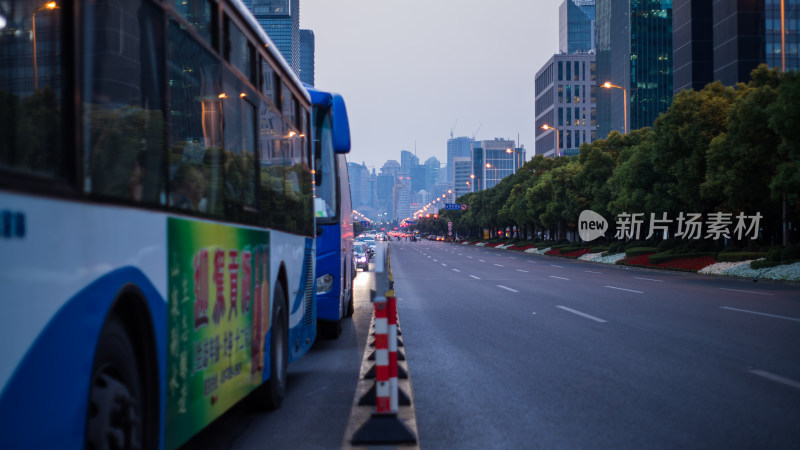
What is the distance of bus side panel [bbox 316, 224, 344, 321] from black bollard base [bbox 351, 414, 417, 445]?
585 centimetres

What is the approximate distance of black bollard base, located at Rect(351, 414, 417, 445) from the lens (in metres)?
5.68

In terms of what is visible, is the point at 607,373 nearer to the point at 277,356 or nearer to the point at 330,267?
the point at 277,356

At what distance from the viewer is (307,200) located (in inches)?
368

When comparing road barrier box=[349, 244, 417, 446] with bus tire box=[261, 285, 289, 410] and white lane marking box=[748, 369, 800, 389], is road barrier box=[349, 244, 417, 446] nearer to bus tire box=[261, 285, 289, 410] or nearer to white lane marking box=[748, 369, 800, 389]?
bus tire box=[261, 285, 289, 410]

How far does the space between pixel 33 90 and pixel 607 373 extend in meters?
7.38

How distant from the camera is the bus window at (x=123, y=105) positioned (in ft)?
10.0

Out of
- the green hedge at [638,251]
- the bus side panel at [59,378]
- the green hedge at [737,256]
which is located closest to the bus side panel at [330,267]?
the bus side panel at [59,378]

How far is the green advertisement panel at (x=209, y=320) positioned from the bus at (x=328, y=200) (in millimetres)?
5499

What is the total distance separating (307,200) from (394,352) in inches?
153

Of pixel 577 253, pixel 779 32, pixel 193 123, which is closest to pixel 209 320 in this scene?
pixel 193 123

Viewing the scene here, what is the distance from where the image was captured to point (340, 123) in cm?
1136

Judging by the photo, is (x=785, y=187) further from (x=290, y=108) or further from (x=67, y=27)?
→ (x=67, y=27)

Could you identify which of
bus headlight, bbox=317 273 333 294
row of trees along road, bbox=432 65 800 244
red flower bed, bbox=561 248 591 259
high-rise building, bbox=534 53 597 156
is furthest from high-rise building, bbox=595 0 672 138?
bus headlight, bbox=317 273 333 294

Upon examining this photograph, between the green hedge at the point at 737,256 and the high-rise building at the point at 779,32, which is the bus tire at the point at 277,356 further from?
the high-rise building at the point at 779,32
